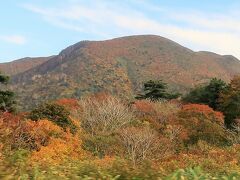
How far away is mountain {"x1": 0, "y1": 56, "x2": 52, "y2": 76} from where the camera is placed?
593ft

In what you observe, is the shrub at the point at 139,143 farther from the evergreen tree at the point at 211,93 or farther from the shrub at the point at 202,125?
the evergreen tree at the point at 211,93

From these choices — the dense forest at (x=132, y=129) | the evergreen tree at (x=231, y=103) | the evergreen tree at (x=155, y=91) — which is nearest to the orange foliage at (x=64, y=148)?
the dense forest at (x=132, y=129)

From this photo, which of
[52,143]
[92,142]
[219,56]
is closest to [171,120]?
[92,142]

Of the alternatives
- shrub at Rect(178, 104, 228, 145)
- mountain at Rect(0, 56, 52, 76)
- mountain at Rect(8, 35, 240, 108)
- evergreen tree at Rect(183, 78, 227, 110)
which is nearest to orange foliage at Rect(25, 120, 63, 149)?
shrub at Rect(178, 104, 228, 145)

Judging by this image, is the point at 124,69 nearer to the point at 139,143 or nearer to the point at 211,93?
the point at 211,93

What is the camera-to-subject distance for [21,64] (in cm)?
18825

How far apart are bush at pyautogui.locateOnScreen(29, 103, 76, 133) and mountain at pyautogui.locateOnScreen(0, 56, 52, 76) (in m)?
146

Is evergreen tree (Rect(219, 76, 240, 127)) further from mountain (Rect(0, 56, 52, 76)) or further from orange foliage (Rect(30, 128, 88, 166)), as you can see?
mountain (Rect(0, 56, 52, 76))

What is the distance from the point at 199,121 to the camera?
4172 centimetres

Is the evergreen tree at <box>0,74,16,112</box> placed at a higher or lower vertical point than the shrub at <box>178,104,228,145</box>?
higher

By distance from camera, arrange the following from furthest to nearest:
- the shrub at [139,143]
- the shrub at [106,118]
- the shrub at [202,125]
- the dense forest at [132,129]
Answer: the shrub at [106,118] → the shrub at [202,125] → the shrub at [139,143] → the dense forest at [132,129]

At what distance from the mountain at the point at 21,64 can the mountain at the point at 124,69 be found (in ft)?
87.0

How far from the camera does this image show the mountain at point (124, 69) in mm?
97062

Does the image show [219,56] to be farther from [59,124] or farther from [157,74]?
[59,124]
